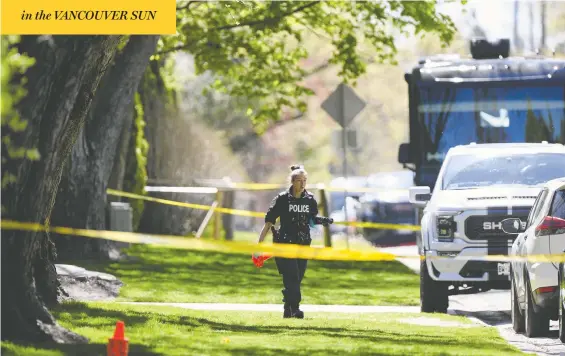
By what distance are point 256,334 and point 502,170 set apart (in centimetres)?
518

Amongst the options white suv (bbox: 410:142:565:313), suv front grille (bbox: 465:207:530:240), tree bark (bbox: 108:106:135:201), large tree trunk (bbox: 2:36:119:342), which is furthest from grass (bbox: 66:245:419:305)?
large tree trunk (bbox: 2:36:119:342)

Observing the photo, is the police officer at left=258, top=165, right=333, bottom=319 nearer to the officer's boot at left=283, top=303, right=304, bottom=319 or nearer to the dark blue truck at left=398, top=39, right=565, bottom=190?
the officer's boot at left=283, top=303, right=304, bottom=319

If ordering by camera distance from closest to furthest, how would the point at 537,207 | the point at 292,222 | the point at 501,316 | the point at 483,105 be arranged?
1. the point at 537,207
2. the point at 292,222
3. the point at 501,316
4. the point at 483,105

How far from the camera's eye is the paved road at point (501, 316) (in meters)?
13.4

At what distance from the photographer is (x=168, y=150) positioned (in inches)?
1313

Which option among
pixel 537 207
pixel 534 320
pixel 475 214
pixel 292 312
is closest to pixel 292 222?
pixel 292 312

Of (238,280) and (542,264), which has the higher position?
(542,264)

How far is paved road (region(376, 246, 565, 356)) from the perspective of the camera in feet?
43.9

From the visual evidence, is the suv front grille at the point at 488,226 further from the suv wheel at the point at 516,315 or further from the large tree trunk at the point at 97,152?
the large tree trunk at the point at 97,152

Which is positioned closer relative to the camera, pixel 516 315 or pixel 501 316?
pixel 516 315

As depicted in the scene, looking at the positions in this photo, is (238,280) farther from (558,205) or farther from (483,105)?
(558,205)

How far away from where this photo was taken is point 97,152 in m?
22.8

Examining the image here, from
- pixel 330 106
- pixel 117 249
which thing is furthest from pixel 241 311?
pixel 330 106

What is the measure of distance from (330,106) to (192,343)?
14.7m
